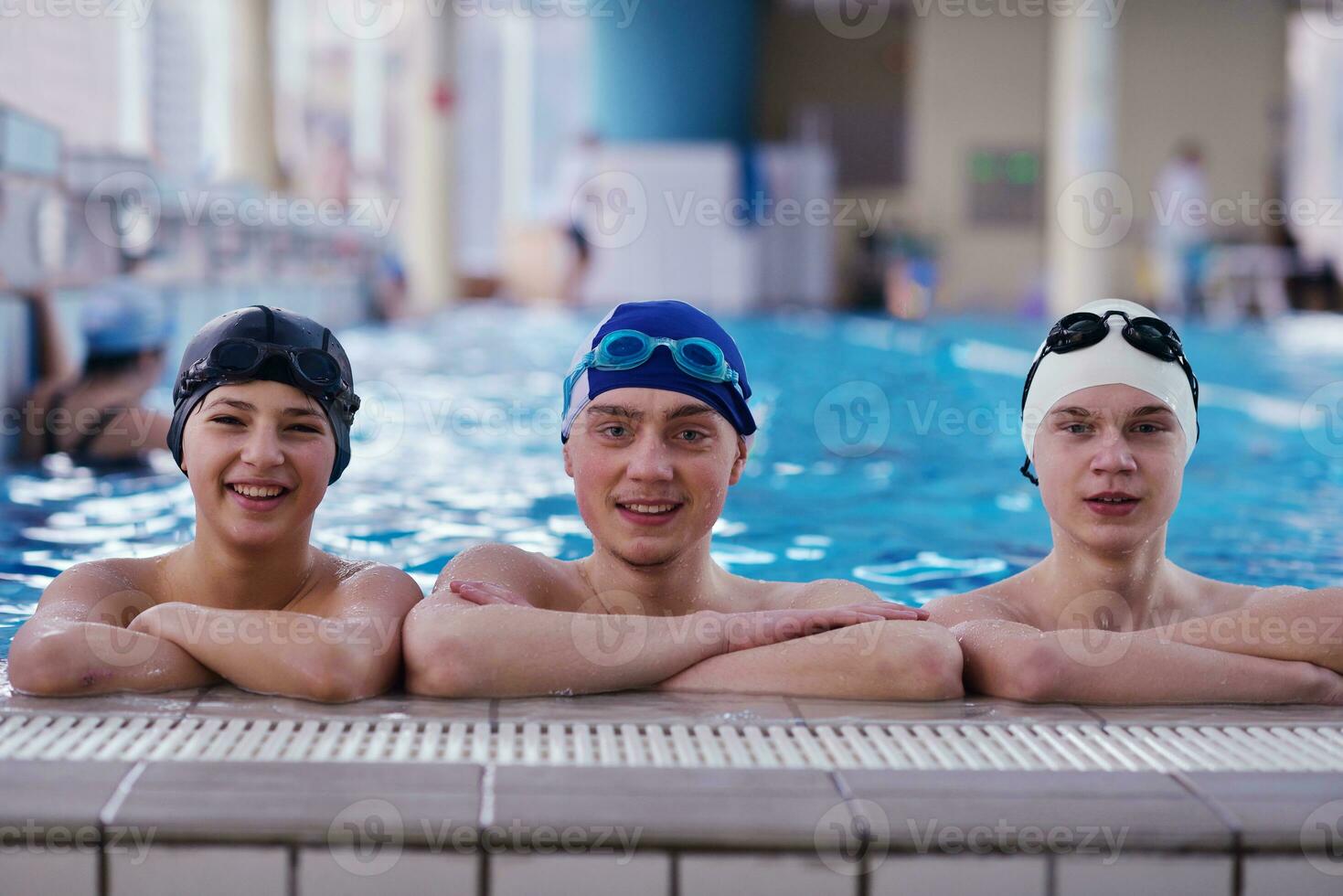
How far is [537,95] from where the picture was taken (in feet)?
91.5

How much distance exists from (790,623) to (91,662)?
1.31 m

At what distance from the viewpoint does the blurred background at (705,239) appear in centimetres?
617

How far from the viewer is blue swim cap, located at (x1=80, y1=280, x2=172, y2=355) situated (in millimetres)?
6707

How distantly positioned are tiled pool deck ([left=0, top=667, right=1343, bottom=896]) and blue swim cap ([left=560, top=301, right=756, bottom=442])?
802 mm

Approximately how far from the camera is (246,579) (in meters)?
2.93

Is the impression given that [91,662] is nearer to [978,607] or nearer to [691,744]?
[691,744]

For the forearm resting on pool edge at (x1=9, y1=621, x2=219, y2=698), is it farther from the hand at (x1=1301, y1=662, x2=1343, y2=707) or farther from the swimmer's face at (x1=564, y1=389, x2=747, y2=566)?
the hand at (x1=1301, y1=662, x2=1343, y2=707)

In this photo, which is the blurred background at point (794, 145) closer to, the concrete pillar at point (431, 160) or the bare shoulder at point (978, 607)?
the concrete pillar at point (431, 160)

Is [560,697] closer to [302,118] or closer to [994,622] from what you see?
[994,622]

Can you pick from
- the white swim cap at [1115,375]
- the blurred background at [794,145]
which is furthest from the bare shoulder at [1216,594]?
the blurred background at [794,145]

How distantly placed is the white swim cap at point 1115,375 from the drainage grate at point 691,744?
0.80 m

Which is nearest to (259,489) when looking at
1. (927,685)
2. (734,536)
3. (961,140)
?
(927,685)

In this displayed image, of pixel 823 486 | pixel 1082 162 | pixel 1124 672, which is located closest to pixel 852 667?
pixel 1124 672

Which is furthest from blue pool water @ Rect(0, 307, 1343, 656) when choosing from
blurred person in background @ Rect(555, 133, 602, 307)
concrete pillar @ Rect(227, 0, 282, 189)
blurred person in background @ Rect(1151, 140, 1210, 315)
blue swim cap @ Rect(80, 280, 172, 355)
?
blurred person in background @ Rect(555, 133, 602, 307)
